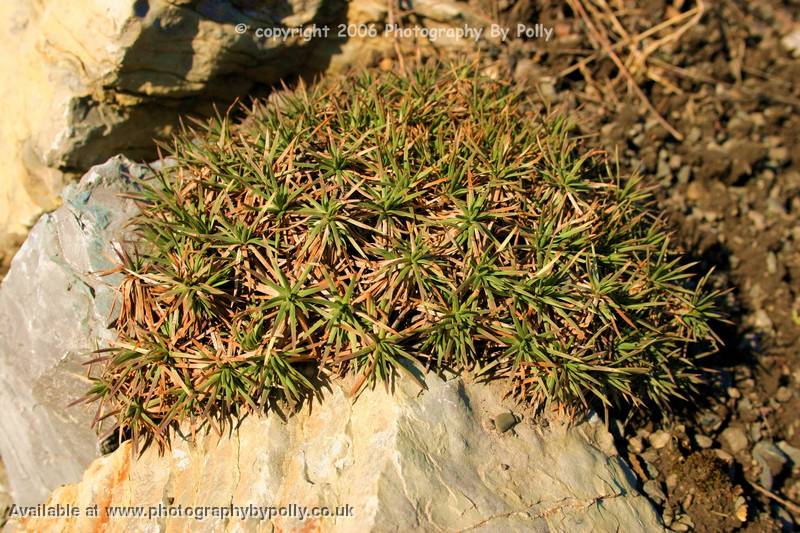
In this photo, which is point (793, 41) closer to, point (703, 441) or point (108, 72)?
point (703, 441)

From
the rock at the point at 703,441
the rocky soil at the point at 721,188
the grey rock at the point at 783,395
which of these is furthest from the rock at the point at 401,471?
the grey rock at the point at 783,395

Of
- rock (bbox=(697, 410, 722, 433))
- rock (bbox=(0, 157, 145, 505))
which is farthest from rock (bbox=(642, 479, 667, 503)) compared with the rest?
rock (bbox=(0, 157, 145, 505))

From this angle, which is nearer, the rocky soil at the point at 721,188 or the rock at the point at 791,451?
the rocky soil at the point at 721,188

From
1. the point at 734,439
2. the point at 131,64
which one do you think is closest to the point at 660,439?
the point at 734,439

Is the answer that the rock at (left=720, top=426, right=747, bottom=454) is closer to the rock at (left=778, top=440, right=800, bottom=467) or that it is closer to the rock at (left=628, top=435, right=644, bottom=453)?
the rock at (left=778, top=440, right=800, bottom=467)

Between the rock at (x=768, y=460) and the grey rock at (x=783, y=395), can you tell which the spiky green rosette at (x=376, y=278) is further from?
the grey rock at (x=783, y=395)

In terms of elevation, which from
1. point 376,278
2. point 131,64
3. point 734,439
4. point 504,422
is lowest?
point 734,439

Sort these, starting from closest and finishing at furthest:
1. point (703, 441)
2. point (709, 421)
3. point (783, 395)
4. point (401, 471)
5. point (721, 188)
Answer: point (401, 471) → point (703, 441) → point (709, 421) → point (783, 395) → point (721, 188)
